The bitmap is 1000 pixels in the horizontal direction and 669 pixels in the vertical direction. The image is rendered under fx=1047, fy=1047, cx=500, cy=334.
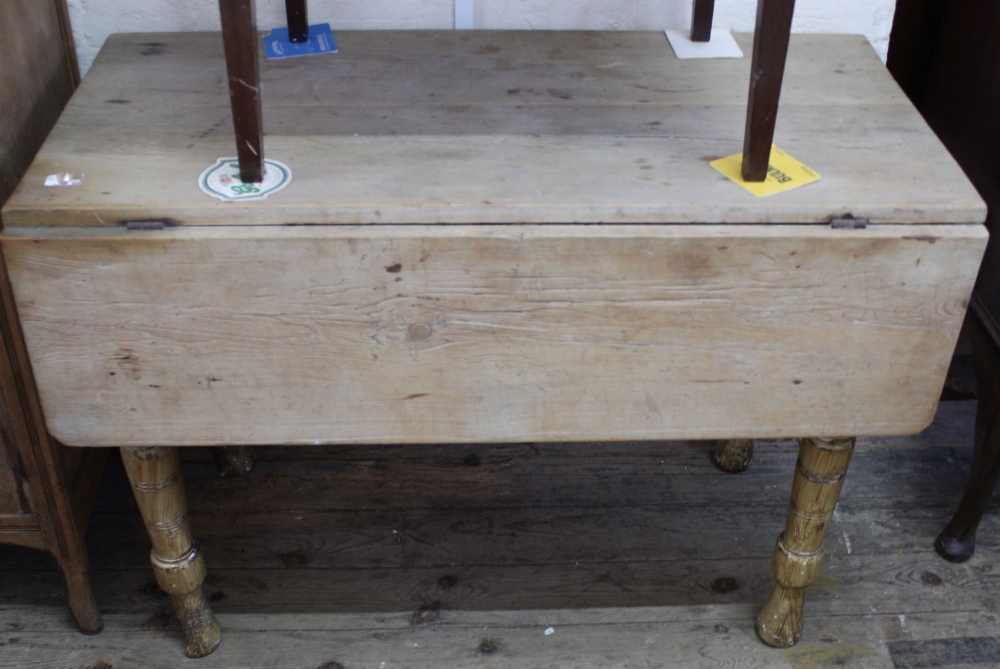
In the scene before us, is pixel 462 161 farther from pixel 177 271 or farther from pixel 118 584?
pixel 118 584

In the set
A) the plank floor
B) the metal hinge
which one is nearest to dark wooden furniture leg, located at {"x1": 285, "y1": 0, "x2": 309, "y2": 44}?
the plank floor

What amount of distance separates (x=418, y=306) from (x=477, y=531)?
2.38 feet

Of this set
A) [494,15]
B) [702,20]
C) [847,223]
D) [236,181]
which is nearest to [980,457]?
[847,223]

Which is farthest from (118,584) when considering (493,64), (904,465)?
(904,465)

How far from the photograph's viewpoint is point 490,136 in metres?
1.42

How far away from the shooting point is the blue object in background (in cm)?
166

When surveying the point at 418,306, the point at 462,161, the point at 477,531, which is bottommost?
the point at 477,531

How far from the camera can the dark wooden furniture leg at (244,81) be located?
46.3 inches

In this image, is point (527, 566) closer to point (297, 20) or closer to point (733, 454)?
point (733, 454)

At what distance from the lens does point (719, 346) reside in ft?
4.29

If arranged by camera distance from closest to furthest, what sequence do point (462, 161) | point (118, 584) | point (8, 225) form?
point (8, 225)
point (462, 161)
point (118, 584)

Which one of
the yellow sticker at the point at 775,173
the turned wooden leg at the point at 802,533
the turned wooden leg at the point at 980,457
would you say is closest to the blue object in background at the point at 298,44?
the yellow sticker at the point at 775,173

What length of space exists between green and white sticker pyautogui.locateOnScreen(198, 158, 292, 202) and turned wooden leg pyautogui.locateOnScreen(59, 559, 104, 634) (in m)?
0.69

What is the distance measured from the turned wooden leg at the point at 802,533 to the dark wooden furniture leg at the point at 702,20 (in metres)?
0.68
